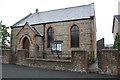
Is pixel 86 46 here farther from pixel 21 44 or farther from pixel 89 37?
pixel 21 44

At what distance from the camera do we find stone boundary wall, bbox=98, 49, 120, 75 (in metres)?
9.42

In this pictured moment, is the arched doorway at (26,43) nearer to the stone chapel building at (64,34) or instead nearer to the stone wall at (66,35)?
the stone chapel building at (64,34)

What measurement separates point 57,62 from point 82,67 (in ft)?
8.09

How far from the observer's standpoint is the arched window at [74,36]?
659 inches

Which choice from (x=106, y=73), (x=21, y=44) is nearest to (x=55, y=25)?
(x=21, y=44)

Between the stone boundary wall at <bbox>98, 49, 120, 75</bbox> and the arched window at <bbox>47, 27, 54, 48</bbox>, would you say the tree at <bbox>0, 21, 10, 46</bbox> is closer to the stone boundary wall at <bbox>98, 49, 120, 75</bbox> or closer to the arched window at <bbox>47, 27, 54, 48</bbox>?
the arched window at <bbox>47, 27, 54, 48</bbox>

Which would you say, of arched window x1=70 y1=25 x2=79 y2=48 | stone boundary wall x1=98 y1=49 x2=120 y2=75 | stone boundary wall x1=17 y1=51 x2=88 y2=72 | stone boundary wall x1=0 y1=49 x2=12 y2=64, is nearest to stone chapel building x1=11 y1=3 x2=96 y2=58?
arched window x1=70 y1=25 x2=79 y2=48

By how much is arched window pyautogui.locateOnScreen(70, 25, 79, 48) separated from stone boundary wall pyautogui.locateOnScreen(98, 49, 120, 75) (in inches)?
266

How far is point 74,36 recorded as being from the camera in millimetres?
16906

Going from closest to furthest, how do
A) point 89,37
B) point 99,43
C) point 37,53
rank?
point 89,37 < point 37,53 < point 99,43

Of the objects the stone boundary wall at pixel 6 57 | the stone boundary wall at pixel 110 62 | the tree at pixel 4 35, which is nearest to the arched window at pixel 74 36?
the stone boundary wall at pixel 110 62

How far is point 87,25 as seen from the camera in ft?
52.3

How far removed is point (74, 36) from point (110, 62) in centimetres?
792

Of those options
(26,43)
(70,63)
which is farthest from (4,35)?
(70,63)
